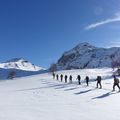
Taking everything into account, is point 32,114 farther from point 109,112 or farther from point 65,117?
point 109,112

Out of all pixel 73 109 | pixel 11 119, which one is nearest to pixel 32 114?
pixel 11 119

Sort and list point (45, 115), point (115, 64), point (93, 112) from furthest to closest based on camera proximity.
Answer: point (115, 64) → point (93, 112) → point (45, 115)

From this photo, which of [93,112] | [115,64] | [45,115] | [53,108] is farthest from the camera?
[115,64]

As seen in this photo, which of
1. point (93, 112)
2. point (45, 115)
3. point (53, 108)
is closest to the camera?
point (45, 115)

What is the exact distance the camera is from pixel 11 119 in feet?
50.7

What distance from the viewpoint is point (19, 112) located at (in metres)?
17.7

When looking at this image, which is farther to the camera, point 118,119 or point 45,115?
point 45,115

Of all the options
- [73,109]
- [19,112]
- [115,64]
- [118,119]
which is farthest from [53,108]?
[115,64]

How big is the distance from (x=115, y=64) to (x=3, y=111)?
→ 13384cm

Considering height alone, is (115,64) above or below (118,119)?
above

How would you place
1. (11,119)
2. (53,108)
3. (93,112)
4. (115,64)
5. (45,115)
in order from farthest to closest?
(115,64)
(53,108)
(93,112)
(45,115)
(11,119)

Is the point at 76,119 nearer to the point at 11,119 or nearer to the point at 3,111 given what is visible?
the point at 11,119

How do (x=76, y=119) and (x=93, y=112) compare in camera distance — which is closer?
(x=76, y=119)

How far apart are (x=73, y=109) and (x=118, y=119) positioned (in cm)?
386
